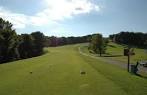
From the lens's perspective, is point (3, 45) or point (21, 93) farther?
point (3, 45)

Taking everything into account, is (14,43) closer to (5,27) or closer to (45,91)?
(5,27)

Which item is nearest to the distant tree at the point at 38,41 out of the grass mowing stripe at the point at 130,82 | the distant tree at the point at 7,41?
the distant tree at the point at 7,41

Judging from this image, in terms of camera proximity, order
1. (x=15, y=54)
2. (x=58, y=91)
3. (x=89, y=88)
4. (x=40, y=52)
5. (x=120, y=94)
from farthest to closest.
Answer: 1. (x=40, y=52)
2. (x=15, y=54)
3. (x=89, y=88)
4. (x=58, y=91)
5. (x=120, y=94)

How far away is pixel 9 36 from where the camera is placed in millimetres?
85375

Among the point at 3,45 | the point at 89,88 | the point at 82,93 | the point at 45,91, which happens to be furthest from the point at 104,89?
the point at 3,45

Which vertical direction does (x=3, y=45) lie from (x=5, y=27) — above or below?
below

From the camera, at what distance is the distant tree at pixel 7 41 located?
84.1 metres

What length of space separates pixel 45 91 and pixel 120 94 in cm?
431

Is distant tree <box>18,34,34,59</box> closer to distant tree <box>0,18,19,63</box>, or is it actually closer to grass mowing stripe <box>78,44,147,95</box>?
distant tree <box>0,18,19,63</box>

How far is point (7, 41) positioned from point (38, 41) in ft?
142

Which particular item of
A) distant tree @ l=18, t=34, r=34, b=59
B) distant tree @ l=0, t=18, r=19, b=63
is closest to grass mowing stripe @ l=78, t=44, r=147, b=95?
distant tree @ l=0, t=18, r=19, b=63

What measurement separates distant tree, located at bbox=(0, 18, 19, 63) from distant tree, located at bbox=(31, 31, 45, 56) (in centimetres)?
3264

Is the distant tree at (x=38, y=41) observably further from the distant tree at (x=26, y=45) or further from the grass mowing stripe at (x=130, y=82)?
the grass mowing stripe at (x=130, y=82)

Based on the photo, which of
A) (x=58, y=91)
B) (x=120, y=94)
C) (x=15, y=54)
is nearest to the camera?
(x=120, y=94)
